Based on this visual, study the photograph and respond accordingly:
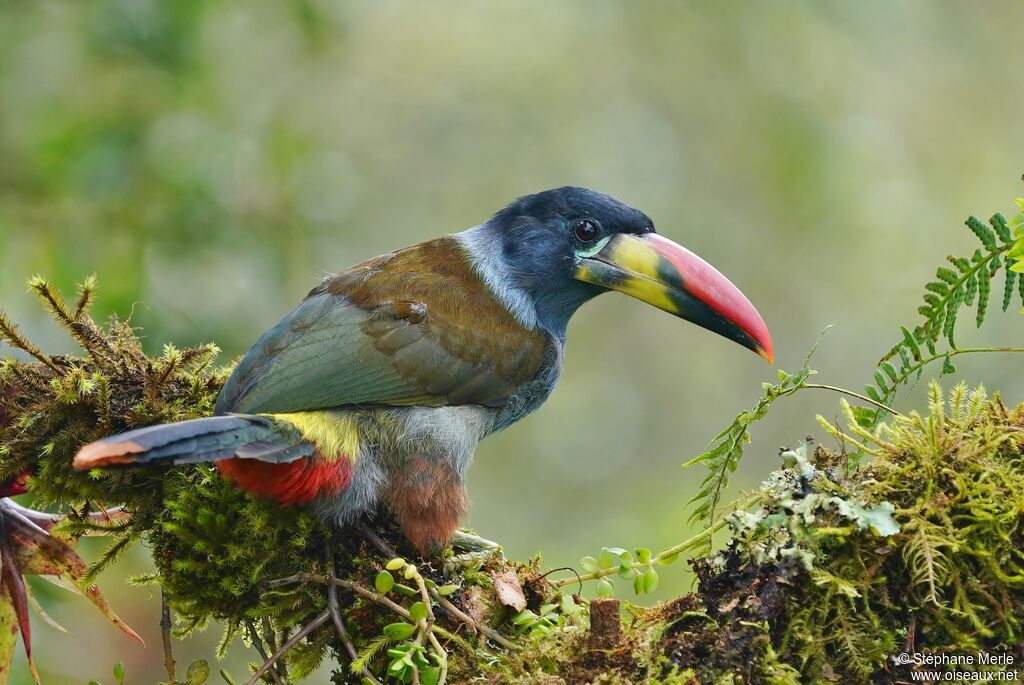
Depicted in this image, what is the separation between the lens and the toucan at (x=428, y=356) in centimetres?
267

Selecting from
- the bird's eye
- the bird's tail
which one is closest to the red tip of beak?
the bird's eye

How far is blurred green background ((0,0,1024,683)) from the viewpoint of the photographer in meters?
5.32

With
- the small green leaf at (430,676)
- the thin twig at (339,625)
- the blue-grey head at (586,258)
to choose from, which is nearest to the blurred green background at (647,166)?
the blue-grey head at (586,258)

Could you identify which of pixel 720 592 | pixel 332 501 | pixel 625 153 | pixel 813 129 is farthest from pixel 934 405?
pixel 625 153

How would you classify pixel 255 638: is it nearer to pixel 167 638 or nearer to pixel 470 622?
pixel 167 638

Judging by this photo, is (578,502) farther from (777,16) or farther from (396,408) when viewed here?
(396,408)

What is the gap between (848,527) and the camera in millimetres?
1855

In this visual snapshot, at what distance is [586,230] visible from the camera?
3.55 meters

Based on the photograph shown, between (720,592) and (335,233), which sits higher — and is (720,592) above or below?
below

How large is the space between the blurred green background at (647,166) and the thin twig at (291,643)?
2462 mm

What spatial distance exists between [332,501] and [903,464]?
1369mm

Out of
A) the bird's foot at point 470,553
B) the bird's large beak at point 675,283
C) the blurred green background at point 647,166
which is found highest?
the blurred green background at point 647,166

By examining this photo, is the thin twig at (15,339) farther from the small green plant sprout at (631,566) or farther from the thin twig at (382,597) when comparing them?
the small green plant sprout at (631,566)

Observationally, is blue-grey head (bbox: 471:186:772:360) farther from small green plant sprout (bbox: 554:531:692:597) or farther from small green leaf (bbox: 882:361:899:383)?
small green plant sprout (bbox: 554:531:692:597)
